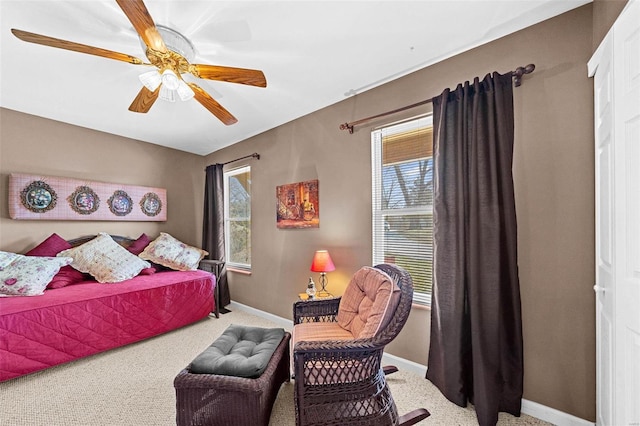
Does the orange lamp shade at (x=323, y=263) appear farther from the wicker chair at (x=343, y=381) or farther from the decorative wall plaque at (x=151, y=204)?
the decorative wall plaque at (x=151, y=204)

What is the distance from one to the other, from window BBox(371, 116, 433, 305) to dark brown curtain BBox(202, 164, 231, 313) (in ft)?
8.49

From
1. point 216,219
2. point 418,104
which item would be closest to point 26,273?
point 216,219

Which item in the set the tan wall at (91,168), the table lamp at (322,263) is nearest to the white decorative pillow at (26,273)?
the tan wall at (91,168)

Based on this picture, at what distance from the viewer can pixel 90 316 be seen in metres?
2.55

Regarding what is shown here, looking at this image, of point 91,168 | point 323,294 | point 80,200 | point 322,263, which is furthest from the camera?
point 91,168

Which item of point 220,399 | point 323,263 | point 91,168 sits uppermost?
point 91,168

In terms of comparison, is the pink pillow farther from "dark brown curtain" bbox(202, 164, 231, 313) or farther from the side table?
"dark brown curtain" bbox(202, 164, 231, 313)

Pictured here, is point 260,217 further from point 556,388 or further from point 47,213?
point 556,388

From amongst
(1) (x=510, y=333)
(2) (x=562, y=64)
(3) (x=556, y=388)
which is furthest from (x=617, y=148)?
(3) (x=556, y=388)

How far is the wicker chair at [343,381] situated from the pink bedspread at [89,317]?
7.27ft

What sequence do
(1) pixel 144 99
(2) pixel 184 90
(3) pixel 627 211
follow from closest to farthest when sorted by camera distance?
1. (3) pixel 627 211
2. (2) pixel 184 90
3. (1) pixel 144 99

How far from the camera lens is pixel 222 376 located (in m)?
1.56

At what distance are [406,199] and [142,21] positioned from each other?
213 cm

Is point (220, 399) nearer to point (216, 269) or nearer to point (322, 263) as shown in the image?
point (322, 263)
